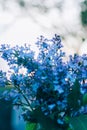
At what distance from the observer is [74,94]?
177 centimetres

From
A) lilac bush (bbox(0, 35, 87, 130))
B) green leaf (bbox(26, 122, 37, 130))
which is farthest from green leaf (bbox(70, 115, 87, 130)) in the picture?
green leaf (bbox(26, 122, 37, 130))

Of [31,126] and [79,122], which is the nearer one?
[79,122]

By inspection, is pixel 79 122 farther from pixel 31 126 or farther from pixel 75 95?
pixel 31 126

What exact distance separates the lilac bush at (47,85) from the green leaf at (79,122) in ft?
0.11

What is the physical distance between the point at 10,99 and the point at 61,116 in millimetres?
232

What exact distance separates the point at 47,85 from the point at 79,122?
8.2 inches

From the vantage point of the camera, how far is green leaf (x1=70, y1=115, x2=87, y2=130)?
5.74 feet

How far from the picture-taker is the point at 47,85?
183 cm

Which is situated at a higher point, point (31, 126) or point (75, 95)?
point (75, 95)

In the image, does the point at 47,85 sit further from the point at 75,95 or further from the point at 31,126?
the point at 31,126

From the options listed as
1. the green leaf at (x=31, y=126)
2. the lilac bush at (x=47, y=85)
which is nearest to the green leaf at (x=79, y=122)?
the lilac bush at (x=47, y=85)

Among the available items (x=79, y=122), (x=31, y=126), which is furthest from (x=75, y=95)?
(x=31, y=126)

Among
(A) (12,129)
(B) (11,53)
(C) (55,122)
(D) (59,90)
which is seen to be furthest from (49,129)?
(A) (12,129)

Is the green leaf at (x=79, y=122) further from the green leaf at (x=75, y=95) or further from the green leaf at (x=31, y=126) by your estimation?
the green leaf at (x=31, y=126)
